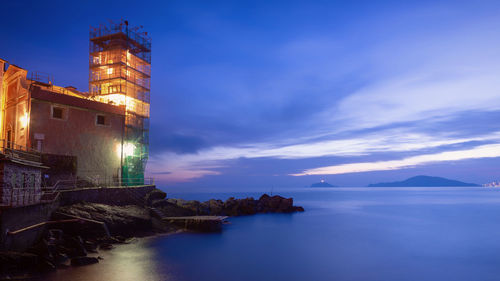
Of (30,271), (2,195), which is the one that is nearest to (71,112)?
(2,195)

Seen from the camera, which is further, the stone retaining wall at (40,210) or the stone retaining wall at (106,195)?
the stone retaining wall at (106,195)

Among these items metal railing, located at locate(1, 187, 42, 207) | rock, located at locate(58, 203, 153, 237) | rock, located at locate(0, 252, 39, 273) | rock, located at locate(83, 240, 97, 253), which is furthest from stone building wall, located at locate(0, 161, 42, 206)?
rock, located at locate(83, 240, 97, 253)

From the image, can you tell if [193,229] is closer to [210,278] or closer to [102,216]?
[102,216]

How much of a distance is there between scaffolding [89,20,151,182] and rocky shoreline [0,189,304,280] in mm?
5931

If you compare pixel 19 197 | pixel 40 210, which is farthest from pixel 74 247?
pixel 19 197

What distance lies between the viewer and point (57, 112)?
26.1 m

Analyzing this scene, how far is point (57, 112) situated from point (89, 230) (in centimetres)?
1129

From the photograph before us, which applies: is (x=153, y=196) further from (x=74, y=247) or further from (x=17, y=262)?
(x=17, y=262)

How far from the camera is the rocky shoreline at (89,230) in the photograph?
14570 mm

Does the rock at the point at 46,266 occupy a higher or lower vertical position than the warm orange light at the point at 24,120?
lower

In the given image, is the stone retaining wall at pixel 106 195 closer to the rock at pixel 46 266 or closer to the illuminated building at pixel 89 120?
the illuminated building at pixel 89 120

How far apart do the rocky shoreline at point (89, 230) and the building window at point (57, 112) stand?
8.26m

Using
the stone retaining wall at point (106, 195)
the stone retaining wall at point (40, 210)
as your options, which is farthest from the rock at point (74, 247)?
the stone retaining wall at point (106, 195)

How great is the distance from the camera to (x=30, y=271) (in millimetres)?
14445
